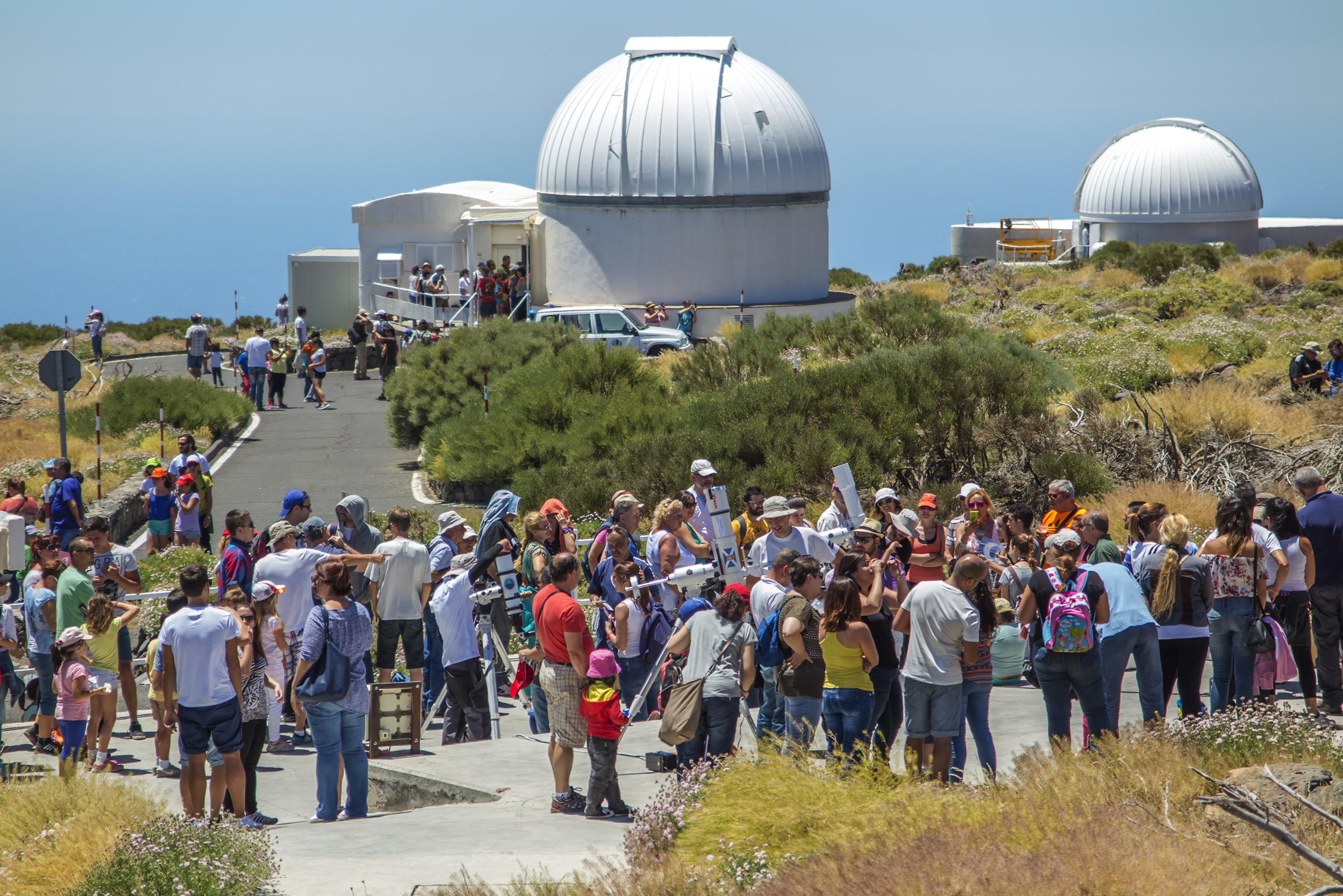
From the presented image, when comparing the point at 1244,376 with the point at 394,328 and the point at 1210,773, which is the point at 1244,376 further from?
the point at 394,328

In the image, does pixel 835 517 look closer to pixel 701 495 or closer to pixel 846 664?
pixel 701 495

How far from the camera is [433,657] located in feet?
29.2

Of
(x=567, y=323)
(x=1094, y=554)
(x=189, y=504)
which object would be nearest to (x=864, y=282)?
(x=567, y=323)

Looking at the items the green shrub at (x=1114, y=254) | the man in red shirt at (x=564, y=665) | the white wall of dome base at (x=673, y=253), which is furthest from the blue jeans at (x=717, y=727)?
the green shrub at (x=1114, y=254)

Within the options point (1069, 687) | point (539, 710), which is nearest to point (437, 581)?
point (539, 710)

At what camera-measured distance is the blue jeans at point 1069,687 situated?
674 cm

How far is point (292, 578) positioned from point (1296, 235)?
56710 millimetres

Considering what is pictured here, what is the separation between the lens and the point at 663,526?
895 centimetres

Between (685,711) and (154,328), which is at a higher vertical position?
(154,328)

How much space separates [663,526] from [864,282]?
40047 mm

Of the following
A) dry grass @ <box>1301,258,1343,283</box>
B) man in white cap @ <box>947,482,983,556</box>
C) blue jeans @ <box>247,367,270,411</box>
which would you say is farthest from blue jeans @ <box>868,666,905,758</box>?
dry grass @ <box>1301,258,1343,283</box>

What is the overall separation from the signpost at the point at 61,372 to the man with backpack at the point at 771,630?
34.6 feet

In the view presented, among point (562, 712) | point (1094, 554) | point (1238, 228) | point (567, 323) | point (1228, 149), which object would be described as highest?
point (1228, 149)

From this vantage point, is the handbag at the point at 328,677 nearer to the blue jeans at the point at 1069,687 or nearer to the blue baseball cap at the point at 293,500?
the blue baseball cap at the point at 293,500
